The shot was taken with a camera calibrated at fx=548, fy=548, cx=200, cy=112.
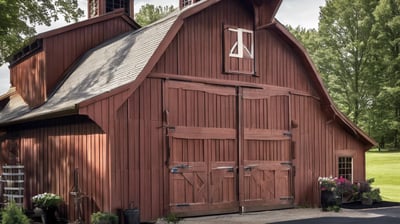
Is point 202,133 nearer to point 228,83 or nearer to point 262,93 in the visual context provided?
point 228,83

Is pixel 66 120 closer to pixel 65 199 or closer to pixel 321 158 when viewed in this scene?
pixel 65 199

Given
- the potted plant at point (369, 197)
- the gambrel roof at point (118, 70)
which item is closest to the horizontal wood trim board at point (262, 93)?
the gambrel roof at point (118, 70)

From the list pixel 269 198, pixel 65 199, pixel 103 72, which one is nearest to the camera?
pixel 65 199

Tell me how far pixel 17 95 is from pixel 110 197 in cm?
888

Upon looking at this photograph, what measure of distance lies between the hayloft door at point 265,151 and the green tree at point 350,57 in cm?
2876

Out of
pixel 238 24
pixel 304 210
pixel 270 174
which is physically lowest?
pixel 304 210

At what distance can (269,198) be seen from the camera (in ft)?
51.0

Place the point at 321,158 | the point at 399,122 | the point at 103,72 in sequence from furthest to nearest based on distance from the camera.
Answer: the point at 399,122 < the point at 321,158 < the point at 103,72

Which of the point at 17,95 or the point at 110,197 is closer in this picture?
the point at 110,197

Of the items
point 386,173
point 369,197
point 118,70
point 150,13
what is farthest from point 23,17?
point 150,13

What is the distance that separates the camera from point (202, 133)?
14125 millimetres

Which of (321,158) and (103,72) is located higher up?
(103,72)

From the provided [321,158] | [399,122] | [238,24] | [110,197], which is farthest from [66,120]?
Answer: [399,122]

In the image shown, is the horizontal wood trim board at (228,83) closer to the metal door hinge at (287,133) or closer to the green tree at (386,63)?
the metal door hinge at (287,133)
